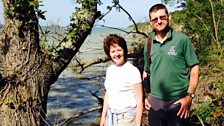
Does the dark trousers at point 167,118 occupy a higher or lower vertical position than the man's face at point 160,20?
lower

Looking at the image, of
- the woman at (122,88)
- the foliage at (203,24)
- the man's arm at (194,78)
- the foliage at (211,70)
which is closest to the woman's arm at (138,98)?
the woman at (122,88)

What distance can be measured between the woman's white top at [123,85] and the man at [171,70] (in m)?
0.25

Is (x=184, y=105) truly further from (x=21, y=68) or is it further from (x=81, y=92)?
(x=81, y=92)

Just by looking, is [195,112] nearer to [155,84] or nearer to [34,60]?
[34,60]

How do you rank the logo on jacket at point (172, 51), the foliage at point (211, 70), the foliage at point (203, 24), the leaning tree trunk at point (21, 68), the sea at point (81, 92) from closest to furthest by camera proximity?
the logo on jacket at point (172, 51) < the leaning tree trunk at point (21, 68) < the foliage at point (211, 70) < the sea at point (81, 92) < the foliage at point (203, 24)

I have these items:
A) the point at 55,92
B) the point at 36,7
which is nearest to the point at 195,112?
the point at 36,7

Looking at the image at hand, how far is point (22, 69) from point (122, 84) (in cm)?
334

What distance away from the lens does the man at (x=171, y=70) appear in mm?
3611

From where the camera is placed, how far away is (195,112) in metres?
8.08

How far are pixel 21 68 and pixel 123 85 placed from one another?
3344 mm

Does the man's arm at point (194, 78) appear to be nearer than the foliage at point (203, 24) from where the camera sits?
Yes

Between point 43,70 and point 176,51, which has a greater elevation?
point 176,51

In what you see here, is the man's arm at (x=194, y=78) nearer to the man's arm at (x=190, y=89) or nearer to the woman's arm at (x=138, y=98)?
the man's arm at (x=190, y=89)

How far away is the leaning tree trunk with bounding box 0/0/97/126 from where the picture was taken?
21.1 feet
